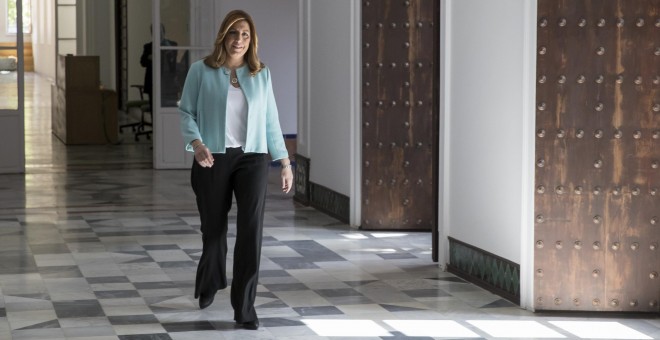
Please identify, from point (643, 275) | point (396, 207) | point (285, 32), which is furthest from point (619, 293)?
point (285, 32)

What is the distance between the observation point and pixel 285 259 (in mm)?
8312

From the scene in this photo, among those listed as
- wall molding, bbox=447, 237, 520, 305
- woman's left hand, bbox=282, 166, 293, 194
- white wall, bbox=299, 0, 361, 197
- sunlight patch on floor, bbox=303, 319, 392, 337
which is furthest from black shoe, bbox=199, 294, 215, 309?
white wall, bbox=299, 0, 361, 197

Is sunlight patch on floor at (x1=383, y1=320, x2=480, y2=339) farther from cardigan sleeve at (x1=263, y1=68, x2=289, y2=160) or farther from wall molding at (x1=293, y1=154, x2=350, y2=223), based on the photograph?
wall molding at (x1=293, y1=154, x2=350, y2=223)

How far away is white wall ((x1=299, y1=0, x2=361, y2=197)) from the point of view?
9.80 meters

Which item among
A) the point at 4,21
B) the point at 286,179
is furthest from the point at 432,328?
the point at 4,21

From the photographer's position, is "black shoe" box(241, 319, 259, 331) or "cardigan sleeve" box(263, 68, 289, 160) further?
"cardigan sleeve" box(263, 68, 289, 160)

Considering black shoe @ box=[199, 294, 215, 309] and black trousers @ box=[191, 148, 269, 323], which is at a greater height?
black trousers @ box=[191, 148, 269, 323]

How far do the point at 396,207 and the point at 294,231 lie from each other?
83cm

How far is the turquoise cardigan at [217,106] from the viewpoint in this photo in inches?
243

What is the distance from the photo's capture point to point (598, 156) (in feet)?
21.3

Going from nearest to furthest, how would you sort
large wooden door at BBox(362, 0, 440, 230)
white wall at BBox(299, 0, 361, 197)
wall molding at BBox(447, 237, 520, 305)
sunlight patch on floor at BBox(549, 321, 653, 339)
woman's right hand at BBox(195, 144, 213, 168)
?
woman's right hand at BBox(195, 144, 213, 168) → sunlight patch on floor at BBox(549, 321, 653, 339) → wall molding at BBox(447, 237, 520, 305) → large wooden door at BBox(362, 0, 440, 230) → white wall at BBox(299, 0, 361, 197)

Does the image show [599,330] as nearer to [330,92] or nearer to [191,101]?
[191,101]

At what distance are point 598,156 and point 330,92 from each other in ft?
14.0

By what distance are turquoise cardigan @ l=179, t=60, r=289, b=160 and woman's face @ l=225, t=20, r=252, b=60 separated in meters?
0.10
